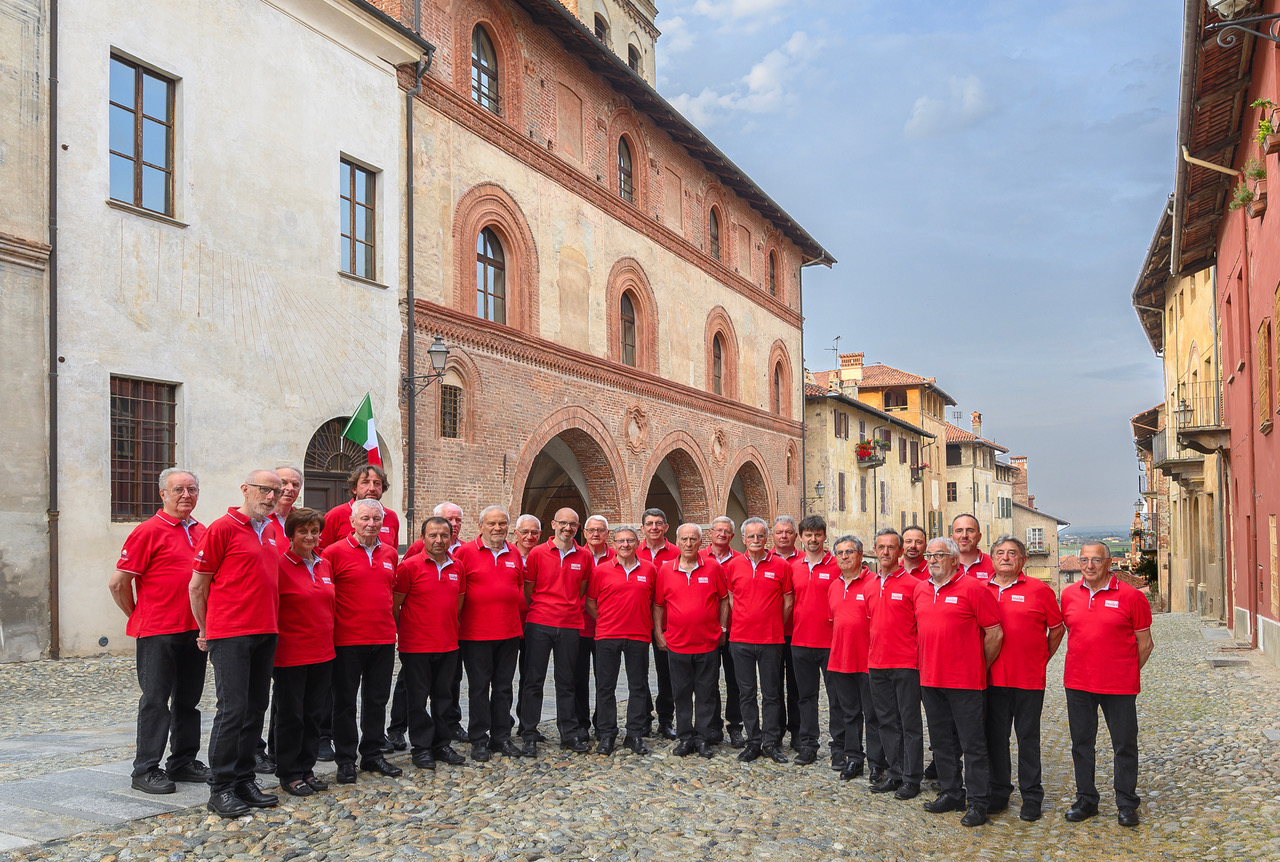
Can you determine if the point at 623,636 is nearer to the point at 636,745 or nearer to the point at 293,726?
the point at 636,745

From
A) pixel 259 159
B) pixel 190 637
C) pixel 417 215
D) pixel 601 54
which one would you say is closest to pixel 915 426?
pixel 601 54

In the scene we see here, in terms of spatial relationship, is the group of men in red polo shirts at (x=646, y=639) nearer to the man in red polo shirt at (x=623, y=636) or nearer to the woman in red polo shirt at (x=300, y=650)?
the man in red polo shirt at (x=623, y=636)

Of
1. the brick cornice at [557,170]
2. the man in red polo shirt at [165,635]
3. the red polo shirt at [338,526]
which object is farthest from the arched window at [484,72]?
the man in red polo shirt at [165,635]

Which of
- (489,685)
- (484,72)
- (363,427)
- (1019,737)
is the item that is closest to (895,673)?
(1019,737)

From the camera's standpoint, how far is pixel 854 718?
7195 millimetres

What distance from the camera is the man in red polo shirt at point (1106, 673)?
609 centimetres

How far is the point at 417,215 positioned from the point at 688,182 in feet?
37.4

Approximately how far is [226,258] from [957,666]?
10694 millimetres

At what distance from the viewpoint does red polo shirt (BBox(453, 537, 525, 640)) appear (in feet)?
23.7

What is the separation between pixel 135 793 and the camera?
5586mm

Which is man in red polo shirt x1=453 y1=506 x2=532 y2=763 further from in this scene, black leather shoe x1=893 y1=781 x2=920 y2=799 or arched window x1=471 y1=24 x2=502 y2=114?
arched window x1=471 y1=24 x2=502 y2=114

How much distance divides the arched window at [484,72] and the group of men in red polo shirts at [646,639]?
12566 mm

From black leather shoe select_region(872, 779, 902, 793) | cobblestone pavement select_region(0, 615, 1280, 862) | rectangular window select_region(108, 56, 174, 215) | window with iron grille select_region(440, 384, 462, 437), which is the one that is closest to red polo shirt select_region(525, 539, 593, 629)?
cobblestone pavement select_region(0, 615, 1280, 862)

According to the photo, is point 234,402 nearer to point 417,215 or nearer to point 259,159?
point 259,159
